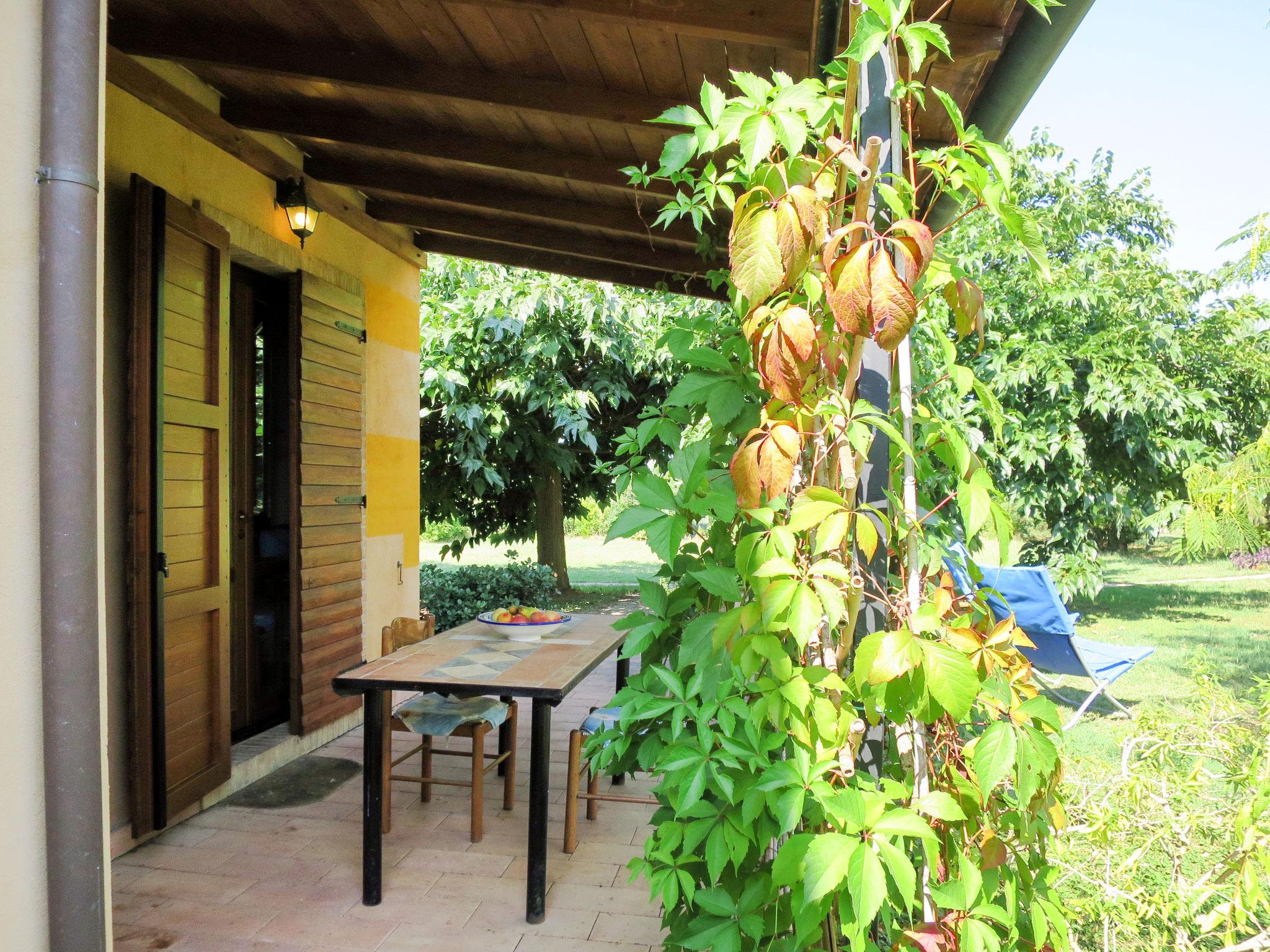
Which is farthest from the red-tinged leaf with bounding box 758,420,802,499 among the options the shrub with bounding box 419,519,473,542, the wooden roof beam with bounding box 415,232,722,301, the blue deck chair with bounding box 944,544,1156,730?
the shrub with bounding box 419,519,473,542

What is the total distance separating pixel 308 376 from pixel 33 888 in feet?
11.3

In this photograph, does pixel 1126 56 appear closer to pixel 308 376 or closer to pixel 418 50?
pixel 418 50

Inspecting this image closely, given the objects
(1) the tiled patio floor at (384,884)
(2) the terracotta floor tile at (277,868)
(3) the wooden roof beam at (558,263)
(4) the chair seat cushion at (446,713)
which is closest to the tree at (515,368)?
(3) the wooden roof beam at (558,263)

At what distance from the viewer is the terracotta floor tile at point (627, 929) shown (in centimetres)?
273

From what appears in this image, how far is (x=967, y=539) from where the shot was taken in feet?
4.50

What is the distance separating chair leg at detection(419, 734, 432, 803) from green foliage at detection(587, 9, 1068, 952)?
236cm

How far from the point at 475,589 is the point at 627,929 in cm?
573

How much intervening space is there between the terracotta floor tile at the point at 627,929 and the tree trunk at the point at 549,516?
7.65 metres

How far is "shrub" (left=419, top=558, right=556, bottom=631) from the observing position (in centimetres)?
810

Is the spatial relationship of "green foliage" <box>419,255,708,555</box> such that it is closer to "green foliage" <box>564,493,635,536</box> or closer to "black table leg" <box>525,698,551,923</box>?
"black table leg" <box>525,698,551,923</box>

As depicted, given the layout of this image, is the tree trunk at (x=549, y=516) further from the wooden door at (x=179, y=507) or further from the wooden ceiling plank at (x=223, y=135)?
the wooden door at (x=179, y=507)

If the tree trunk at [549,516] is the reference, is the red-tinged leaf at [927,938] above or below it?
below

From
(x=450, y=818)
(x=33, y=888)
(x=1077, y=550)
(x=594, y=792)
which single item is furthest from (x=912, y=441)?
(x=1077, y=550)

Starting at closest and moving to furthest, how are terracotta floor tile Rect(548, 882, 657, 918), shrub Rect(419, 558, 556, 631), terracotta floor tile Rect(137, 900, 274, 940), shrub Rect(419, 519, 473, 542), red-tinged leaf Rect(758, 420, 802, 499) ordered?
red-tinged leaf Rect(758, 420, 802, 499), terracotta floor tile Rect(137, 900, 274, 940), terracotta floor tile Rect(548, 882, 657, 918), shrub Rect(419, 558, 556, 631), shrub Rect(419, 519, 473, 542)
